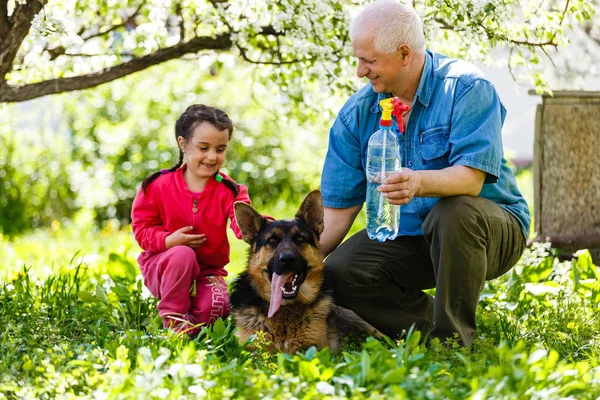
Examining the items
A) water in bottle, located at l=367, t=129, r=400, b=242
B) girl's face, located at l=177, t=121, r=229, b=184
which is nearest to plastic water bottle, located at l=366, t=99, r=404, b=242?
water in bottle, located at l=367, t=129, r=400, b=242

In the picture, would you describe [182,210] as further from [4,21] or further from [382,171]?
[4,21]

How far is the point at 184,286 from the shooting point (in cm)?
468

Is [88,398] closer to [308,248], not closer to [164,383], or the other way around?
[164,383]

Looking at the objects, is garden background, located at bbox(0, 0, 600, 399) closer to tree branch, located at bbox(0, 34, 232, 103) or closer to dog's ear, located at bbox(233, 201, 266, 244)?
tree branch, located at bbox(0, 34, 232, 103)

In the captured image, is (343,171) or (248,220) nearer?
(248,220)

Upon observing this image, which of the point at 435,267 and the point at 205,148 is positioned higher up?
the point at 205,148

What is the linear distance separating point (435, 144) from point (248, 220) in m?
1.04

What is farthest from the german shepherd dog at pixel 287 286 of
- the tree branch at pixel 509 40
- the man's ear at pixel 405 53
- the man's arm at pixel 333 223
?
the tree branch at pixel 509 40

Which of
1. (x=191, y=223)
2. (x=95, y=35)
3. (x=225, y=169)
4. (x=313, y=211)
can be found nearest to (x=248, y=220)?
(x=313, y=211)

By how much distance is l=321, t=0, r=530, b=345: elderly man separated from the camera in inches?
160

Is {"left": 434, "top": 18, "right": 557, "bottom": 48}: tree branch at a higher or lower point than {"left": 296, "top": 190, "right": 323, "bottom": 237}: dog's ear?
higher

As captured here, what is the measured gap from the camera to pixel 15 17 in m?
5.41

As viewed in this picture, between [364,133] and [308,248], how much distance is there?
2.25 feet

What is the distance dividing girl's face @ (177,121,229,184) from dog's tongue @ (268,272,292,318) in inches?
31.8
